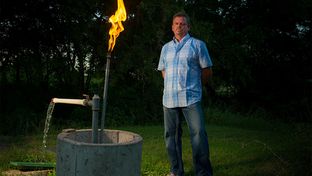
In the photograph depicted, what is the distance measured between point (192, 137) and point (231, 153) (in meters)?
1.69

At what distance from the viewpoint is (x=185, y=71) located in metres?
4.84

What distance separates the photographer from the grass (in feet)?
18.3

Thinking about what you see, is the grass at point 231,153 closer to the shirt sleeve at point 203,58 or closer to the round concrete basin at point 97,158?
the shirt sleeve at point 203,58

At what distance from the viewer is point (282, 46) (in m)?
16.1

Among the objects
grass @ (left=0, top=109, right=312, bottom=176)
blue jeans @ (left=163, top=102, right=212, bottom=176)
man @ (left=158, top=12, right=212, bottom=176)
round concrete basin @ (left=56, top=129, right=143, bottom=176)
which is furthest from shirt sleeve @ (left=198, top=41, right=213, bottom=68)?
round concrete basin @ (left=56, top=129, right=143, bottom=176)

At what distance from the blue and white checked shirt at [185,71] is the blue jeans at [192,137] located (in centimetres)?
9

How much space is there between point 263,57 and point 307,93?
1.81 meters

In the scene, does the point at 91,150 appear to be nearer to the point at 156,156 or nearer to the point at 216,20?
the point at 156,156

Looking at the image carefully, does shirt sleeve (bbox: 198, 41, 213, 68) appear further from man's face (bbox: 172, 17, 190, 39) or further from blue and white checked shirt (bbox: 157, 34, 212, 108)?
man's face (bbox: 172, 17, 190, 39)

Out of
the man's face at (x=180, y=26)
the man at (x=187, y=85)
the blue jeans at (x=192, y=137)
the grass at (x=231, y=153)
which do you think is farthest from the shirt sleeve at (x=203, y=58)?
the grass at (x=231, y=153)

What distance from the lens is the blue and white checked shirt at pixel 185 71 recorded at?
4840mm

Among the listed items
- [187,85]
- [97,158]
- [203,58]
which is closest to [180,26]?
[203,58]

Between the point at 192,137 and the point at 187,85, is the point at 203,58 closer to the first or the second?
the point at 187,85

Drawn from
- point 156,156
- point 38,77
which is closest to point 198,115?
point 156,156
